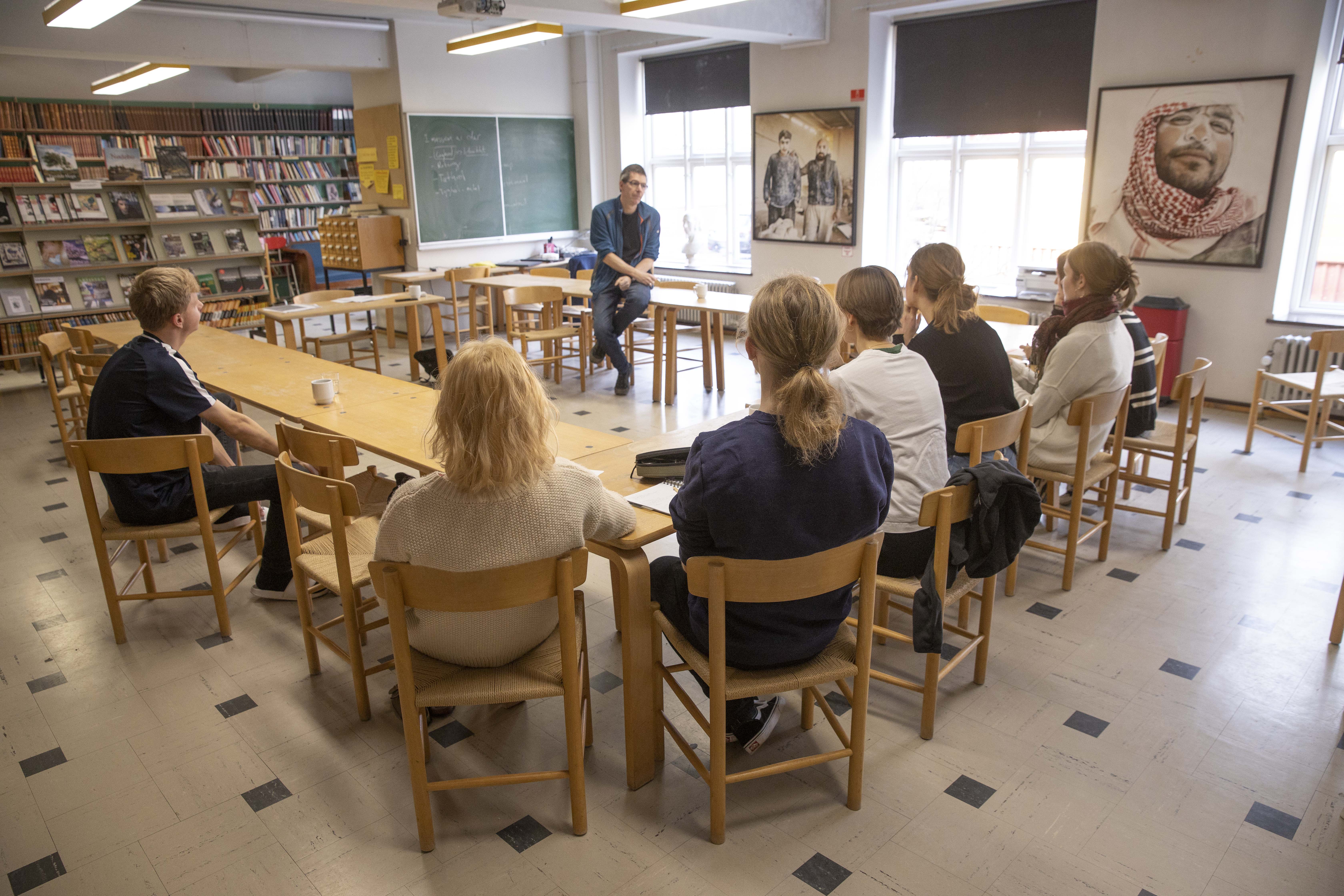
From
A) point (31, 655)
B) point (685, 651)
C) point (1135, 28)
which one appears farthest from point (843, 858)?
point (1135, 28)

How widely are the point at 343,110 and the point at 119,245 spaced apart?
463 centimetres

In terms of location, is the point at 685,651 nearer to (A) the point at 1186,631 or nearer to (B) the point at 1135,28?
(A) the point at 1186,631

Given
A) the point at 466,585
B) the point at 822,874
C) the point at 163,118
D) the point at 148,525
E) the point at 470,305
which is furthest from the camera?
the point at 163,118

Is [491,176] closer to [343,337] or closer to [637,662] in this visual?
[343,337]

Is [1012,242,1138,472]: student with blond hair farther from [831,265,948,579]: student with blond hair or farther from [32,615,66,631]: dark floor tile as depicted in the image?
[32,615,66,631]: dark floor tile

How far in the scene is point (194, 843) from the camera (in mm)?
2061

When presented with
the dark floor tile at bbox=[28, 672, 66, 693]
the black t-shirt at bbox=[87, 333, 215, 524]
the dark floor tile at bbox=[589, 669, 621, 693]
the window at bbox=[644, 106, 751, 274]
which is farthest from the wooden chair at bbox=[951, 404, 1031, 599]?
the window at bbox=[644, 106, 751, 274]

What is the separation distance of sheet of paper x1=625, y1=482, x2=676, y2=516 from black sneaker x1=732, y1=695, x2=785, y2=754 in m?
0.61

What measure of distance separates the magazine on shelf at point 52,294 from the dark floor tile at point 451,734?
269 inches

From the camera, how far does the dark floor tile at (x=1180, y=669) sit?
8.80 ft

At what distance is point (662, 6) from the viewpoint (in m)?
4.95

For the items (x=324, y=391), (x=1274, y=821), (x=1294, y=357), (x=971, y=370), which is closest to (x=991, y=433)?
(x=971, y=370)

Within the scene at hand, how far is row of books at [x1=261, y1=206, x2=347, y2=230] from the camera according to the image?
35.7 feet

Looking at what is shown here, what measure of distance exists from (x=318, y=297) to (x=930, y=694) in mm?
5297
